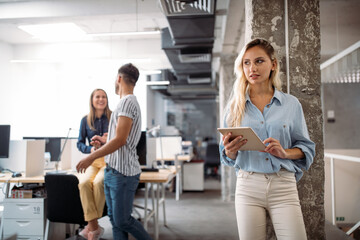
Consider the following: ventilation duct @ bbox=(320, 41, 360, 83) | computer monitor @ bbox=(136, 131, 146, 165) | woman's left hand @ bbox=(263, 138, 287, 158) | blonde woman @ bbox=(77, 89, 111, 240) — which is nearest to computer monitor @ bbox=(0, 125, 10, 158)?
blonde woman @ bbox=(77, 89, 111, 240)

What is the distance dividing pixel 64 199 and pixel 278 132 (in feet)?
6.50

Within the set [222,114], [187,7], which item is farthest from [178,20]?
[222,114]

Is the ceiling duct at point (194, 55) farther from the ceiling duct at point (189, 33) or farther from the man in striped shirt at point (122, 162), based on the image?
the man in striped shirt at point (122, 162)

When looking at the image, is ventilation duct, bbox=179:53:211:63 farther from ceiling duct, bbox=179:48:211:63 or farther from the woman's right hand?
the woman's right hand

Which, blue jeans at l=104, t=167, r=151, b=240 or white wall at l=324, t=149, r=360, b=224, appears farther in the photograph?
white wall at l=324, t=149, r=360, b=224

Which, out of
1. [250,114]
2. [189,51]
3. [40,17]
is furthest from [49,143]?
[250,114]

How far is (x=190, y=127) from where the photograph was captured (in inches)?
529

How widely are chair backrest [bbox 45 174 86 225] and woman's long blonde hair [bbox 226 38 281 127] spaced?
64.5 inches

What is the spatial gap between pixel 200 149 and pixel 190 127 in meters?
1.25

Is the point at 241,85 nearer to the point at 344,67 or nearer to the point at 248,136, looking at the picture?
the point at 248,136

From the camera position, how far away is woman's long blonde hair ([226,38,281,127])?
144 cm

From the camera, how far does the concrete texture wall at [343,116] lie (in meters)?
6.69

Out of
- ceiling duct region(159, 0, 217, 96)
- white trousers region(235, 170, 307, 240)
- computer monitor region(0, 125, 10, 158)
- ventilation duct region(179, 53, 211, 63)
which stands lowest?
white trousers region(235, 170, 307, 240)

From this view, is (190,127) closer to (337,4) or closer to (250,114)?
(337,4)
